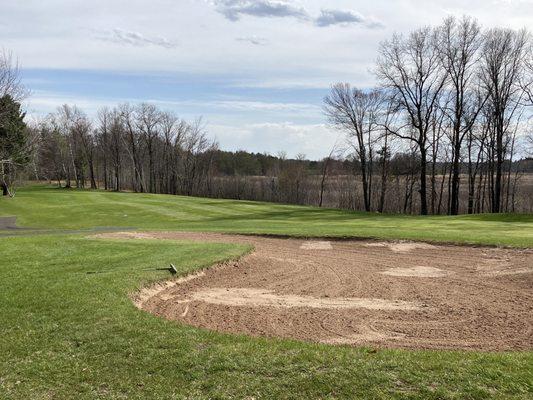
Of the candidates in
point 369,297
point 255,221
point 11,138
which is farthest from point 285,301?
point 11,138

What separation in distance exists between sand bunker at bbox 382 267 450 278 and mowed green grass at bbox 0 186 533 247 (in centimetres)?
444

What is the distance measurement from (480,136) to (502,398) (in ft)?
162

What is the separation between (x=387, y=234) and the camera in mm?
20703

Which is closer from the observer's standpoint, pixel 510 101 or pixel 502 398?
pixel 502 398

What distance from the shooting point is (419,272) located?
1465cm

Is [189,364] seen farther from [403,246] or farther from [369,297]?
[403,246]

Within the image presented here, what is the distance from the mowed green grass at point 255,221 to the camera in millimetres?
20953

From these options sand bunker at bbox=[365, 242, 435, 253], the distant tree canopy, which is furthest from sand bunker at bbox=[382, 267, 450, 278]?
the distant tree canopy

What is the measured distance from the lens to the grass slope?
5.34m

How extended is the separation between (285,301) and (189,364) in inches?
209

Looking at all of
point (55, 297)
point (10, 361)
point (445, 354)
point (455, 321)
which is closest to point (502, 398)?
point (445, 354)

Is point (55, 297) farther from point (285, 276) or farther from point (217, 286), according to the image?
point (285, 276)

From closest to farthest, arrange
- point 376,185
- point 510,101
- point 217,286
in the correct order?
point 217,286, point 510,101, point 376,185

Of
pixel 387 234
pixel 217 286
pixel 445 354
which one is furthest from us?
pixel 387 234
